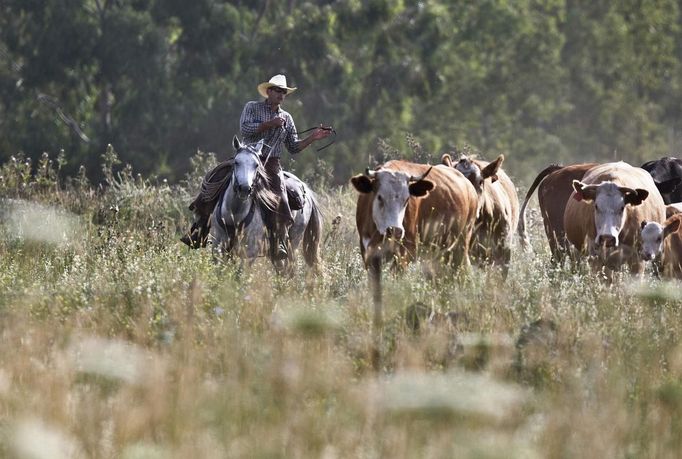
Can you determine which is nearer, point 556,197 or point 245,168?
point 245,168

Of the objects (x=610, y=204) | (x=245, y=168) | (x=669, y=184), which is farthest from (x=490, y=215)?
(x=669, y=184)

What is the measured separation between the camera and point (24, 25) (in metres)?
29.4

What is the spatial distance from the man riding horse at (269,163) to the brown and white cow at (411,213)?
1.31 metres

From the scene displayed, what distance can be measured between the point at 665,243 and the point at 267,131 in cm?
393

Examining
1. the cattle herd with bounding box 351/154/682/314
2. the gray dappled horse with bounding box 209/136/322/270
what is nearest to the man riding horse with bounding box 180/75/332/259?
the gray dappled horse with bounding box 209/136/322/270

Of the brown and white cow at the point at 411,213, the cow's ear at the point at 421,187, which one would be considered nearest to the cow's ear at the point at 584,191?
the brown and white cow at the point at 411,213

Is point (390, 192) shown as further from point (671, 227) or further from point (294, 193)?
point (671, 227)

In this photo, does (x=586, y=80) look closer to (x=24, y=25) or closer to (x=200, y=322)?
(x=24, y=25)

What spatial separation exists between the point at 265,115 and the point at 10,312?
16.2 feet

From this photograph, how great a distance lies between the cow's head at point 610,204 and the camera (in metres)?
12.1

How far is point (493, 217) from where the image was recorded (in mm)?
13906

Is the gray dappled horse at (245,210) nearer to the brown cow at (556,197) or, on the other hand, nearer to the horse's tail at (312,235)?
the horse's tail at (312,235)

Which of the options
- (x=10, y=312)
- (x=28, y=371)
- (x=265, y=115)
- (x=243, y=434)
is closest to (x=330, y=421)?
(x=243, y=434)

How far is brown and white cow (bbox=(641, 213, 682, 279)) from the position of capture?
12.3m
